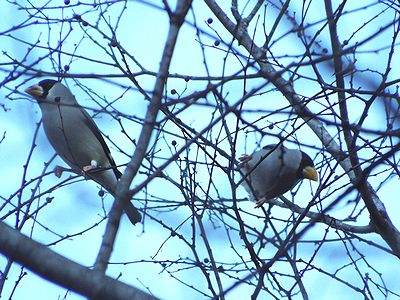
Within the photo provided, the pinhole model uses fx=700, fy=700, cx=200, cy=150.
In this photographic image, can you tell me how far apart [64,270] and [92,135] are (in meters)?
5.20

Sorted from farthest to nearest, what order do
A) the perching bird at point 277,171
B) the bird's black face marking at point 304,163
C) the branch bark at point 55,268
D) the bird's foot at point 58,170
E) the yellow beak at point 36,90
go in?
the yellow beak at point 36,90, the bird's black face marking at point 304,163, the perching bird at point 277,171, the bird's foot at point 58,170, the branch bark at point 55,268

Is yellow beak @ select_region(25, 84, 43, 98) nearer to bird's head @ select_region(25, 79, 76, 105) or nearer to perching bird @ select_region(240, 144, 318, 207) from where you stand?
bird's head @ select_region(25, 79, 76, 105)

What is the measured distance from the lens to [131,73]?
459cm

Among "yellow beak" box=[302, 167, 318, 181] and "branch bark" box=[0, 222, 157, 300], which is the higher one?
"yellow beak" box=[302, 167, 318, 181]

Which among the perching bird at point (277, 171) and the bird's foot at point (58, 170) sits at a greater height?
the perching bird at point (277, 171)

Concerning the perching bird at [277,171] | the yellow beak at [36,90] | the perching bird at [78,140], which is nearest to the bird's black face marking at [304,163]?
the perching bird at [277,171]

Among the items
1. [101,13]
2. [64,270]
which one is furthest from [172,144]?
[64,270]

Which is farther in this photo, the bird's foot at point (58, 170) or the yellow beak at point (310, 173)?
the yellow beak at point (310, 173)

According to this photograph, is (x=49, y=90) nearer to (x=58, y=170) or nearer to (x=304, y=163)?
(x=58, y=170)

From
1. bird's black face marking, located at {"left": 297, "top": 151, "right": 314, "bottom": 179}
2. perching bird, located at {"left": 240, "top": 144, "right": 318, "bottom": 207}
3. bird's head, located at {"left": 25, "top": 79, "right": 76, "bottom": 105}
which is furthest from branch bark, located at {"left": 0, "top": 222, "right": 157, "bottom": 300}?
bird's head, located at {"left": 25, "top": 79, "right": 76, "bottom": 105}

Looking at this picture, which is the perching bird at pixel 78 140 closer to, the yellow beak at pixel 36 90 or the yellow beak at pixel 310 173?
the yellow beak at pixel 36 90

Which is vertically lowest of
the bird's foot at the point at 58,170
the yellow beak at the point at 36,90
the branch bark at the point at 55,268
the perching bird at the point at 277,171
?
the branch bark at the point at 55,268

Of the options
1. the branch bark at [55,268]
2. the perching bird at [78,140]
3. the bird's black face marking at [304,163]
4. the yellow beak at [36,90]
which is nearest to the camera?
the branch bark at [55,268]

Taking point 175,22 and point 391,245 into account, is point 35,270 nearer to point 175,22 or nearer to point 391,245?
point 175,22
